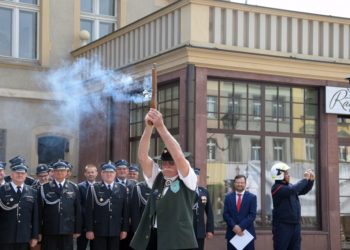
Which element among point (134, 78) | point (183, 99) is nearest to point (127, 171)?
point (183, 99)

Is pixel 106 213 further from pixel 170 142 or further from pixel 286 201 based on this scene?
pixel 170 142

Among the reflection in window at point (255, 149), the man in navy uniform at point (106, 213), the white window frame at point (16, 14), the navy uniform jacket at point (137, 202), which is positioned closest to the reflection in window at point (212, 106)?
the reflection in window at point (255, 149)

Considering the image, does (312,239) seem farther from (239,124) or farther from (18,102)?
(18,102)

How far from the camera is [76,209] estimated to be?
404 inches

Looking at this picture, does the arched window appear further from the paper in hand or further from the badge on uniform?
the badge on uniform

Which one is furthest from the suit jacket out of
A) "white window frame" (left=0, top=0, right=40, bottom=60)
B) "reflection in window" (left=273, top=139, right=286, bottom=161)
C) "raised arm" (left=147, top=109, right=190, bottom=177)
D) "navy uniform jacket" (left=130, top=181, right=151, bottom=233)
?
"white window frame" (left=0, top=0, right=40, bottom=60)

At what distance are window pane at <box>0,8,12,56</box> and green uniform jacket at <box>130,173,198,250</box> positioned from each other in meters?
12.0

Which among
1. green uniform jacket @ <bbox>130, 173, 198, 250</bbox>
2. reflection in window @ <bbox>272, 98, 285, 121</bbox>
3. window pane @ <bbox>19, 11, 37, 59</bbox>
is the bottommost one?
green uniform jacket @ <bbox>130, 173, 198, 250</bbox>

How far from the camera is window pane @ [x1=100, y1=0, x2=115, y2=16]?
18.3 m

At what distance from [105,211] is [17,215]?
→ 1.47m

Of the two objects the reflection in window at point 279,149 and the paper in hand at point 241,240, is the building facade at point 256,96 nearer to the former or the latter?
the reflection in window at point 279,149

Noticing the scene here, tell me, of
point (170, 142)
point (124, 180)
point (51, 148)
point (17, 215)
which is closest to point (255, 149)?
point (124, 180)

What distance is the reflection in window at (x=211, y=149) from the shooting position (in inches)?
475

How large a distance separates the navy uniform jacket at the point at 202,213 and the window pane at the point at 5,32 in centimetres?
810
